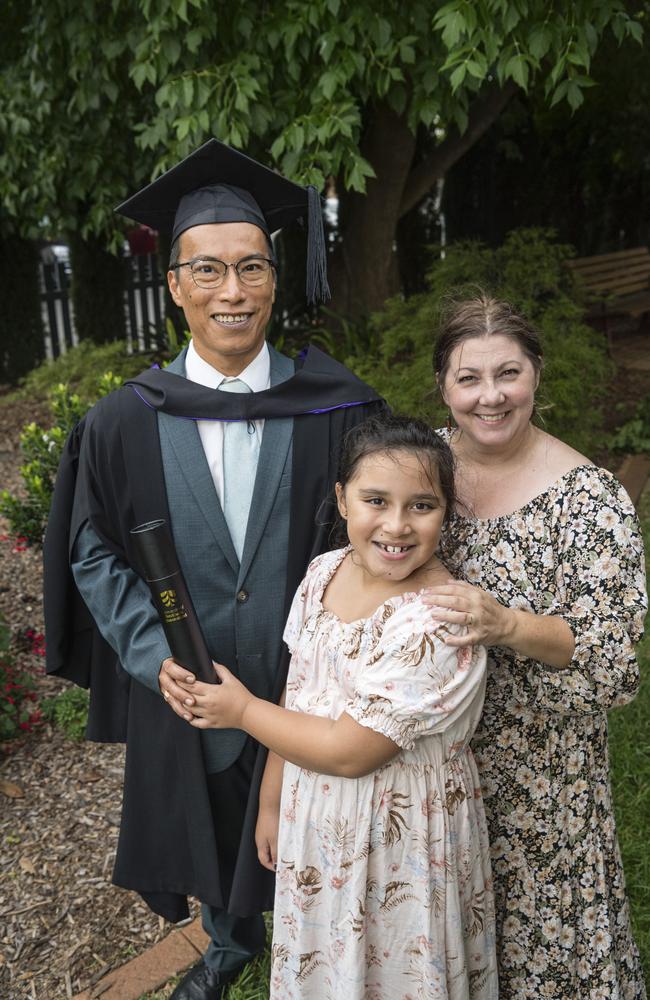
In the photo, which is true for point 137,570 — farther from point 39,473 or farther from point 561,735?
point 39,473

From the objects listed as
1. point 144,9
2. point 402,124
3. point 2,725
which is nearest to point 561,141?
point 402,124

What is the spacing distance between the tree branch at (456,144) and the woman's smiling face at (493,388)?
5.47 meters

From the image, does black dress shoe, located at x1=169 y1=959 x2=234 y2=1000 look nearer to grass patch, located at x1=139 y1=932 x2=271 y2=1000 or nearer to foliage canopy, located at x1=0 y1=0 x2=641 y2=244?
grass patch, located at x1=139 y1=932 x2=271 y2=1000

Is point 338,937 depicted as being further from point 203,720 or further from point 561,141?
point 561,141

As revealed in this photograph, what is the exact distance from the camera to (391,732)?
1623mm

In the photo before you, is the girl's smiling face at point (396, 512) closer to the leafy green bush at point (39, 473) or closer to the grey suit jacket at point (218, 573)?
the grey suit jacket at point (218, 573)

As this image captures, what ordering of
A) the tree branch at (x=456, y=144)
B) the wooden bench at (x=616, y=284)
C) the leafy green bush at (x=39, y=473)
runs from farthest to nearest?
the wooden bench at (x=616, y=284), the tree branch at (x=456, y=144), the leafy green bush at (x=39, y=473)

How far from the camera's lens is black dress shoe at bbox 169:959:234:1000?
2.55 m

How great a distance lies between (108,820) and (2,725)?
684mm

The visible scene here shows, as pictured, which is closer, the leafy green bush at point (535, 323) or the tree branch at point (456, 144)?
the leafy green bush at point (535, 323)

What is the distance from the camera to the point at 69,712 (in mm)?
3975

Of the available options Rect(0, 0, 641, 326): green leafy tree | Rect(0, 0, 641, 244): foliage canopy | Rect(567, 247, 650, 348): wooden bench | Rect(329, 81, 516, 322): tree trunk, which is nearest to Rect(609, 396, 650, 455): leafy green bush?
Rect(567, 247, 650, 348): wooden bench

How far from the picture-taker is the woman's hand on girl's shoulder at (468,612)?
1.62m

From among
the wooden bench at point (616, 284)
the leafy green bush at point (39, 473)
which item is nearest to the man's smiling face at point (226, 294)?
the leafy green bush at point (39, 473)
